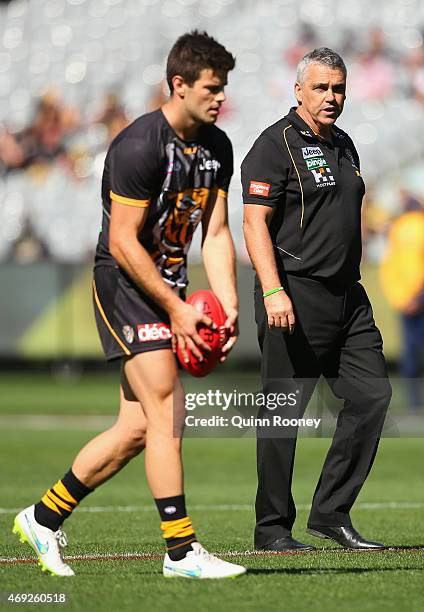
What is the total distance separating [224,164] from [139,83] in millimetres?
25858

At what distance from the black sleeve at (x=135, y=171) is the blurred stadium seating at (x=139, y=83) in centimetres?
2200

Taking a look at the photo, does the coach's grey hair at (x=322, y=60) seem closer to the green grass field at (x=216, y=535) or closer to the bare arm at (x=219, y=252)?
the bare arm at (x=219, y=252)

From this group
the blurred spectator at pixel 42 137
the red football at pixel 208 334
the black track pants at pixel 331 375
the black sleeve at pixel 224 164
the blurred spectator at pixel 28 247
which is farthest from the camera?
the blurred spectator at pixel 42 137

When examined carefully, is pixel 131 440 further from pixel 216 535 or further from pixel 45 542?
pixel 216 535

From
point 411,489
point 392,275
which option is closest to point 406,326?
point 392,275

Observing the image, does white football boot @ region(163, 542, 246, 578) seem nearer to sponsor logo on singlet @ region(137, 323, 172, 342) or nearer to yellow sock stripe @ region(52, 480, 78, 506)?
yellow sock stripe @ region(52, 480, 78, 506)

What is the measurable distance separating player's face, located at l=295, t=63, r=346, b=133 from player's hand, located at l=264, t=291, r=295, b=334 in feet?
3.31

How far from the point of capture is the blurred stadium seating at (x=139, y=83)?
29.4 metres

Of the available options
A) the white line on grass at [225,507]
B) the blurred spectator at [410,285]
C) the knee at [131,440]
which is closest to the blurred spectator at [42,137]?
the blurred spectator at [410,285]

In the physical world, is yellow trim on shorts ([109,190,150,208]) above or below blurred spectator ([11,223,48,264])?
above

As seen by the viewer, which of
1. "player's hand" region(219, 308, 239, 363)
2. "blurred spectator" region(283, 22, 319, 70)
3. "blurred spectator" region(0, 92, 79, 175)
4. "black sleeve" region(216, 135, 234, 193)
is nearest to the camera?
"player's hand" region(219, 308, 239, 363)

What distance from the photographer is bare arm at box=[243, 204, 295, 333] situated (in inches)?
260

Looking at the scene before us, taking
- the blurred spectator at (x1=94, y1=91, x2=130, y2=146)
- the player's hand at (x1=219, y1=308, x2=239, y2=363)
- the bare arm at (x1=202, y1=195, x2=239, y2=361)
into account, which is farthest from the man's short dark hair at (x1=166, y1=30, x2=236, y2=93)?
the blurred spectator at (x1=94, y1=91, x2=130, y2=146)

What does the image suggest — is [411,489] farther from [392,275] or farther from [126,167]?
[392,275]
